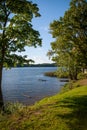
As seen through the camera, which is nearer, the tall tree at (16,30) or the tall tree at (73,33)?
the tall tree at (16,30)

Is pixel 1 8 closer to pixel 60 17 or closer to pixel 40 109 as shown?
pixel 40 109

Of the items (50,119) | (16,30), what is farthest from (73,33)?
(50,119)

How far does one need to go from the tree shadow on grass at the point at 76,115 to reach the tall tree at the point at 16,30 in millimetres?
6076

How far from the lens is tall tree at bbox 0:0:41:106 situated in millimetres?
21377

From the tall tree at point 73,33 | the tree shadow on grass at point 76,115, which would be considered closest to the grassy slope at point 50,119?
the tree shadow on grass at point 76,115

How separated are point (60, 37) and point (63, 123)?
29.0 meters

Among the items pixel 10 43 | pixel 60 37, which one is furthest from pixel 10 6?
pixel 60 37

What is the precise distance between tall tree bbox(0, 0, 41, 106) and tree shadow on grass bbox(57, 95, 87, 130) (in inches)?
239

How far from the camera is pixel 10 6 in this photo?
21.5 meters

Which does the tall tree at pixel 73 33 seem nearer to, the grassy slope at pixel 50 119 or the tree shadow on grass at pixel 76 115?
the tree shadow on grass at pixel 76 115

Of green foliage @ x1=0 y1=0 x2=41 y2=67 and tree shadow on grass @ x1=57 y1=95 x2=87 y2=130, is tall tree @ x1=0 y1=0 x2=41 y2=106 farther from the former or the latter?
tree shadow on grass @ x1=57 y1=95 x2=87 y2=130

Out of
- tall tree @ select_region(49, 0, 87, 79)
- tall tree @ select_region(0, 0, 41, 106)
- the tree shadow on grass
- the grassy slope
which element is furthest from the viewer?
tall tree @ select_region(49, 0, 87, 79)

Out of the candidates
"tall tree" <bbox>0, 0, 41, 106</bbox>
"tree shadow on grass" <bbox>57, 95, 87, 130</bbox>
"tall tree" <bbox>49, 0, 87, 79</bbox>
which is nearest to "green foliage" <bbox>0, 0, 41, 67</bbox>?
"tall tree" <bbox>0, 0, 41, 106</bbox>

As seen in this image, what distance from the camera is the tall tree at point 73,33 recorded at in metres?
41.9
